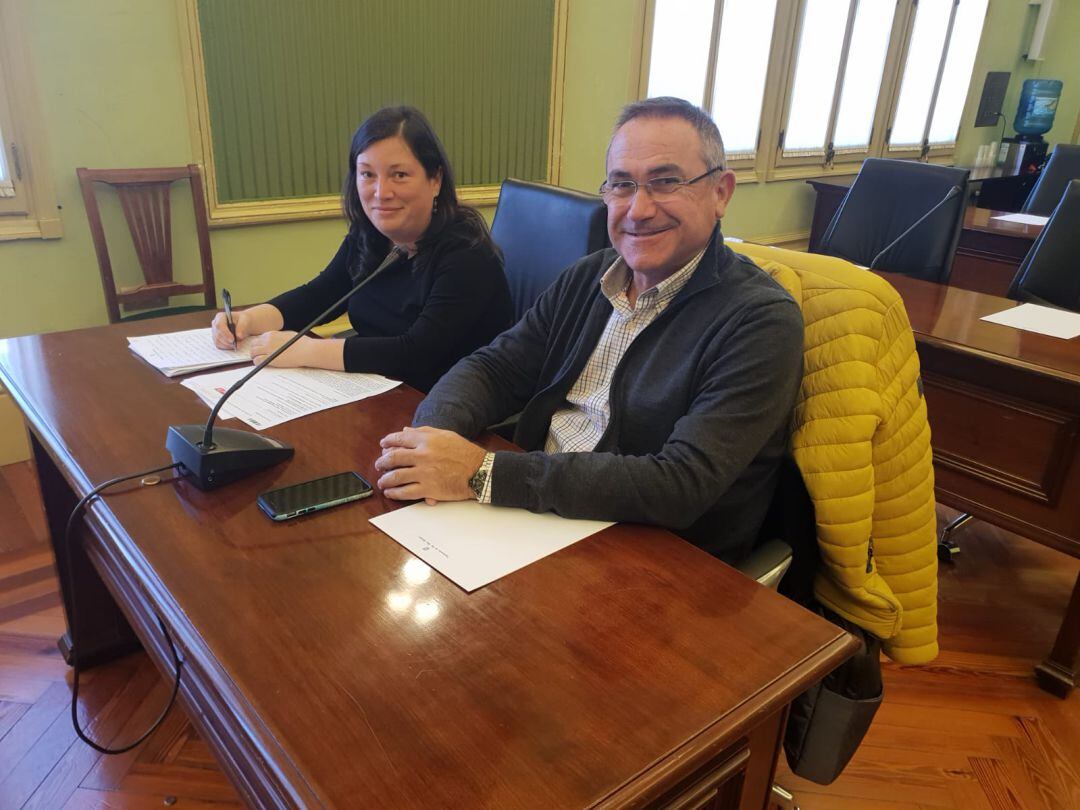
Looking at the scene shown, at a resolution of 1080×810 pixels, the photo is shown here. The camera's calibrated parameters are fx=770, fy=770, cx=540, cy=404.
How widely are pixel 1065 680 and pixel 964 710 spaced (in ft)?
0.86

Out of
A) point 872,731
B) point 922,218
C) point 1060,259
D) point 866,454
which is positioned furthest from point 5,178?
point 1060,259

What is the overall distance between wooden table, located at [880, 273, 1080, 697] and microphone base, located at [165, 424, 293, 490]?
1.55 m

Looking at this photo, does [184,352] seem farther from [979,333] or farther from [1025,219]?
[1025,219]

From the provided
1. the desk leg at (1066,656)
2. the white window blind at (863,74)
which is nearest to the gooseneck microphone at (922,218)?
the desk leg at (1066,656)

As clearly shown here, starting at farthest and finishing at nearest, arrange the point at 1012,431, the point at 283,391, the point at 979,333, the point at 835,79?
the point at 835,79 → the point at 979,333 → the point at 1012,431 → the point at 283,391

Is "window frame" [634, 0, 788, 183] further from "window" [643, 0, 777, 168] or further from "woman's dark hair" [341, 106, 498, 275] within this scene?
"woman's dark hair" [341, 106, 498, 275]

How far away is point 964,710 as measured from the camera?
1.69 m

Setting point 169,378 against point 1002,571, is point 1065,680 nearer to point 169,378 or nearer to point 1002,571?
point 1002,571

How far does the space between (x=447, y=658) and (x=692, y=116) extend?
2.71 ft

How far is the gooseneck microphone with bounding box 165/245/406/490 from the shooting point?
3.21 ft

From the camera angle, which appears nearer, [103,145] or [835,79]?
[103,145]

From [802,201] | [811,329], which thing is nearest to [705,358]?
[811,329]

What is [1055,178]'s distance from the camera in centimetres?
354

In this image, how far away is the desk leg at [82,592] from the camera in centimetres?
152
